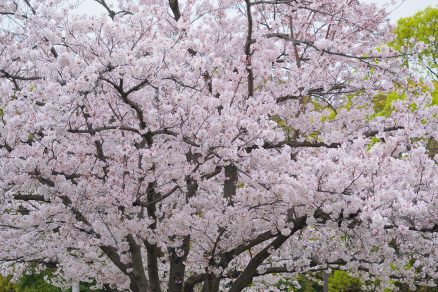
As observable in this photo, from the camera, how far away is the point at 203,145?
6031 mm

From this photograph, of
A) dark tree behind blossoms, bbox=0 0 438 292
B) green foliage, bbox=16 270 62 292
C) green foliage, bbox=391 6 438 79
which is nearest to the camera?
dark tree behind blossoms, bbox=0 0 438 292

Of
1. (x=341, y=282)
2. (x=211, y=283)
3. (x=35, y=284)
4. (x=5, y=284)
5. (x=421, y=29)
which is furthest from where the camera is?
(x=5, y=284)

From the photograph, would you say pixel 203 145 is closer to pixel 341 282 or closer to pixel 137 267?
pixel 137 267

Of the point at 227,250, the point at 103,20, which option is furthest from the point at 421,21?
the point at 103,20

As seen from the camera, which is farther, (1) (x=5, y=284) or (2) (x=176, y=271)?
(1) (x=5, y=284)

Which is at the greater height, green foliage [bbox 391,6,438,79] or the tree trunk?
green foliage [bbox 391,6,438,79]

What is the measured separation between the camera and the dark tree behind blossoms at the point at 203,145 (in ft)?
19.7

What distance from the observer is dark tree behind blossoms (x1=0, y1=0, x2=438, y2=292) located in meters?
6.02

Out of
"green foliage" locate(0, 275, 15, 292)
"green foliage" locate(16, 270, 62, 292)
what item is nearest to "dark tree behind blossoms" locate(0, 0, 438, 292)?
"green foliage" locate(16, 270, 62, 292)

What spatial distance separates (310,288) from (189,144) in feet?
56.6

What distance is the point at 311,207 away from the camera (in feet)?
20.9

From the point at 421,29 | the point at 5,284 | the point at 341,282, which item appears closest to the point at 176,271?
the point at 341,282

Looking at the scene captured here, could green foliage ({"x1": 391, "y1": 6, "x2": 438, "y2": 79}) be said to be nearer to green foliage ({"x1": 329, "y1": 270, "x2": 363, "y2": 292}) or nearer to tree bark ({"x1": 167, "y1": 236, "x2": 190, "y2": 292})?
green foliage ({"x1": 329, "y1": 270, "x2": 363, "y2": 292})

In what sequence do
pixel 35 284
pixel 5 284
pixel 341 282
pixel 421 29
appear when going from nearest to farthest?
pixel 421 29
pixel 341 282
pixel 35 284
pixel 5 284
